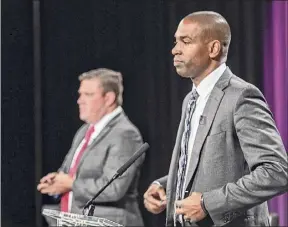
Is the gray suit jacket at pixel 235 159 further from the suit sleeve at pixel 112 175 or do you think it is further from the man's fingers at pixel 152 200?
the suit sleeve at pixel 112 175

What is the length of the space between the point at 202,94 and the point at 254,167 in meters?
0.37

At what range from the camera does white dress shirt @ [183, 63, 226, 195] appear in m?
2.25

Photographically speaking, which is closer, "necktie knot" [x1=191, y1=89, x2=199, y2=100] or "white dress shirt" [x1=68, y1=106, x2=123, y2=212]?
"necktie knot" [x1=191, y1=89, x2=199, y2=100]

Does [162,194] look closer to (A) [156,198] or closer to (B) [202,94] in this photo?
(A) [156,198]

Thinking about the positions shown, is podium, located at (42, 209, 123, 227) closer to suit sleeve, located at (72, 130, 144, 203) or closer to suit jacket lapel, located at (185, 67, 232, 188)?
suit jacket lapel, located at (185, 67, 232, 188)

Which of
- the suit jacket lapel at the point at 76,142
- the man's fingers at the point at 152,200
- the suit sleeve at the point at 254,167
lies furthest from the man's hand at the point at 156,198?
the suit jacket lapel at the point at 76,142

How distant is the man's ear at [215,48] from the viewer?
2283mm

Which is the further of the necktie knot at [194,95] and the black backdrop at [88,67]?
the black backdrop at [88,67]

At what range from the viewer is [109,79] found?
9.77ft

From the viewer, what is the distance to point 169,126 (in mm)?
2793

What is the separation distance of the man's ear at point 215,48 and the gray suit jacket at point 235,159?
8 centimetres

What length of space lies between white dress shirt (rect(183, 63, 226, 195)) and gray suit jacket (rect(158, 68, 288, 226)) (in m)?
0.03

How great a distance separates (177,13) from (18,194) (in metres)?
1.21

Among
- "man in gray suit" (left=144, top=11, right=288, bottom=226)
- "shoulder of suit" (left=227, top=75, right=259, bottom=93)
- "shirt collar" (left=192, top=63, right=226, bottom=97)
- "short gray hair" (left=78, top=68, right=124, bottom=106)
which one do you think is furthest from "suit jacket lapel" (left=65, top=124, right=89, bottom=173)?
"shoulder of suit" (left=227, top=75, right=259, bottom=93)
